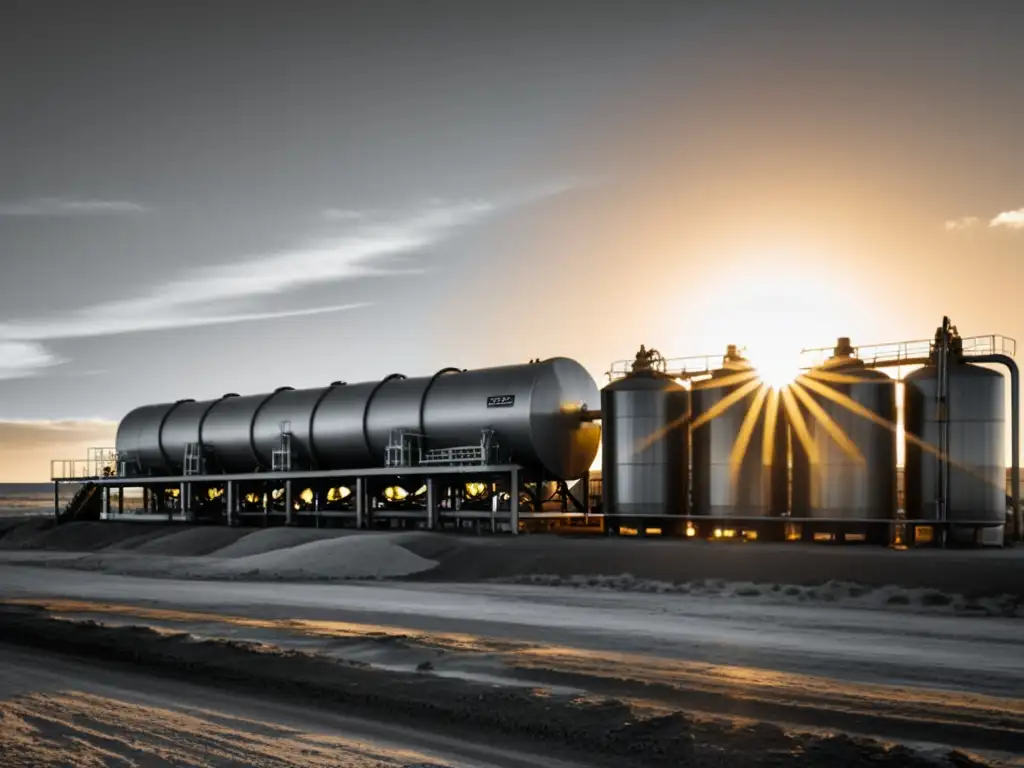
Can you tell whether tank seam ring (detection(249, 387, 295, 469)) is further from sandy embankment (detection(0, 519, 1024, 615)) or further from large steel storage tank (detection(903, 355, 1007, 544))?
large steel storage tank (detection(903, 355, 1007, 544))

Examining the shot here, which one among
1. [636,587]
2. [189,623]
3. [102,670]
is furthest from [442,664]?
[636,587]

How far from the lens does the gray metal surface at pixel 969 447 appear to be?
3416 cm

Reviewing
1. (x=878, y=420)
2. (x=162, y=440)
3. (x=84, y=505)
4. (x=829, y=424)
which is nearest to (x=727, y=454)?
(x=829, y=424)

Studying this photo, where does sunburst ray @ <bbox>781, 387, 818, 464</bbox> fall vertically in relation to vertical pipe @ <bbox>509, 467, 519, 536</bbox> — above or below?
above

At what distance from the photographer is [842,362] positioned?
3684 cm

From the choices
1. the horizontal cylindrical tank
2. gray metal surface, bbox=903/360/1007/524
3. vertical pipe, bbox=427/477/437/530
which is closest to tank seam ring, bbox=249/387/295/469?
the horizontal cylindrical tank

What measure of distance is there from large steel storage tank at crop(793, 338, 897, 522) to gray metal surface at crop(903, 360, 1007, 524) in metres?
1.10

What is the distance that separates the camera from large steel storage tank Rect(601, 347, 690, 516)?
3922 centimetres

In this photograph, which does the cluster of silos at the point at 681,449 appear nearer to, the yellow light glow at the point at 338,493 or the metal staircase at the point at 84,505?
the yellow light glow at the point at 338,493

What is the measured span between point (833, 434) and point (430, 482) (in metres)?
16.1

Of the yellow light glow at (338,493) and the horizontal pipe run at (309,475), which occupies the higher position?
the horizontal pipe run at (309,475)

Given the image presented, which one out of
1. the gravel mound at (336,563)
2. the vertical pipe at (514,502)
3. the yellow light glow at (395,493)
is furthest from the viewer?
the yellow light glow at (395,493)

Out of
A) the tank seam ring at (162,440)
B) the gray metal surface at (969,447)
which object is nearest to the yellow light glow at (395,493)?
the tank seam ring at (162,440)

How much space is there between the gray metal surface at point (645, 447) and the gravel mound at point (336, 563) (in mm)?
9191
